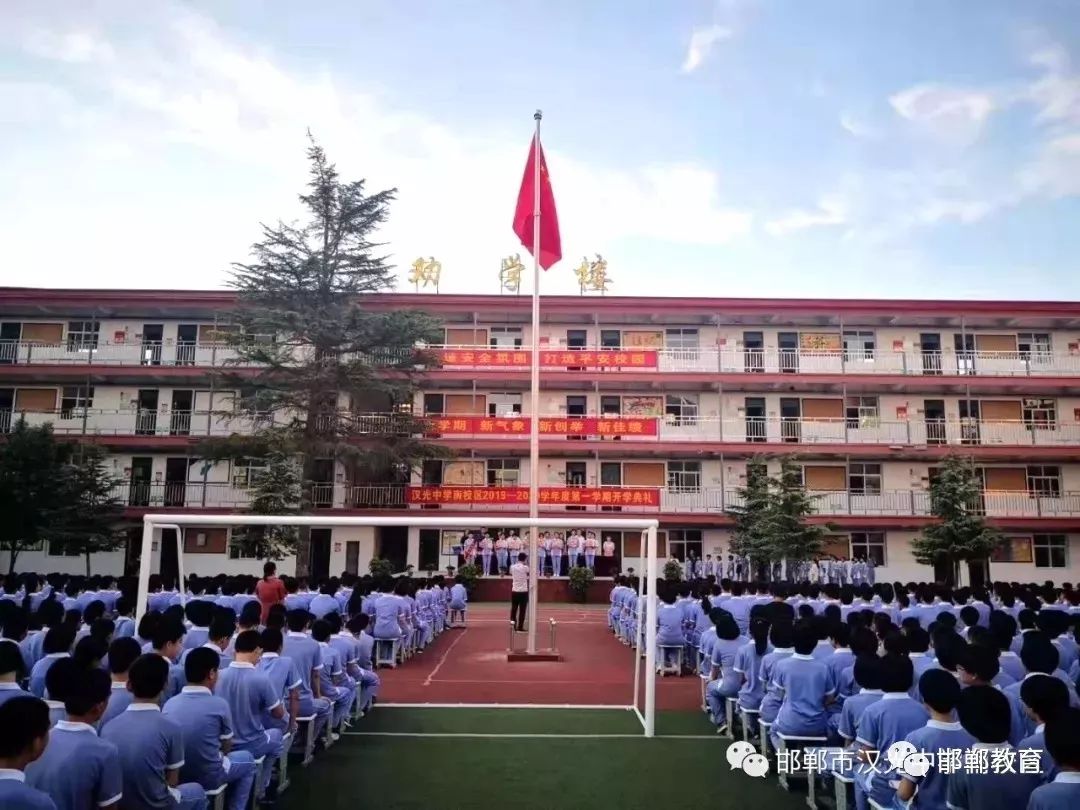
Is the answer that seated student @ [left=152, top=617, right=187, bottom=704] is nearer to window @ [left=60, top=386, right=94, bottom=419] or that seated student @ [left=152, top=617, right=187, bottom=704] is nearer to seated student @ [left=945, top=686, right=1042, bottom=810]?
seated student @ [left=945, top=686, right=1042, bottom=810]

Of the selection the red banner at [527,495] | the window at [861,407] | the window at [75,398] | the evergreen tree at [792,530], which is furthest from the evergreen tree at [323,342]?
the window at [861,407]

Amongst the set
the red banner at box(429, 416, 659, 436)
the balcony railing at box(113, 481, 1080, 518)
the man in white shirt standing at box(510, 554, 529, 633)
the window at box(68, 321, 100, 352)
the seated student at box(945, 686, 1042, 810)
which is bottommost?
the man in white shirt standing at box(510, 554, 529, 633)

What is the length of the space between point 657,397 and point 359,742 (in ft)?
75.4

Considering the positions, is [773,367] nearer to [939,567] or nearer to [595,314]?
[595,314]

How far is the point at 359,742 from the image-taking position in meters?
8.26

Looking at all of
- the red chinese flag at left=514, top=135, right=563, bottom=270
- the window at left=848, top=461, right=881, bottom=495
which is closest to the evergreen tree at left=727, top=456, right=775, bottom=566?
the window at left=848, top=461, right=881, bottom=495

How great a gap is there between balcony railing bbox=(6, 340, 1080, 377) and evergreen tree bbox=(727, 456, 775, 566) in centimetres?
485

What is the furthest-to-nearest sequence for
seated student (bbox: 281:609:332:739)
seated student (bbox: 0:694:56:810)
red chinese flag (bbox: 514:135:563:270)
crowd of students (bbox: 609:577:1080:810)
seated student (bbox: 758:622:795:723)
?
red chinese flag (bbox: 514:135:563:270) → seated student (bbox: 281:609:332:739) → seated student (bbox: 758:622:795:723) → crowd of students (bbox: 609:577:1080:810) → seated student (bbox: 0:694:56:810)

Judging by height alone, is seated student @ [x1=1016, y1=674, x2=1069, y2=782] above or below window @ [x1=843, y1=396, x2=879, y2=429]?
below

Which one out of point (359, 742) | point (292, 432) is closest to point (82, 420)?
point (292, 432)

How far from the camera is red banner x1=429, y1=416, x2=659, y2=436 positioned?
90.6 ft

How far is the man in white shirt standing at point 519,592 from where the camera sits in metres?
15.3

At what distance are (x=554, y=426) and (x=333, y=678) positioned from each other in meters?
20.1

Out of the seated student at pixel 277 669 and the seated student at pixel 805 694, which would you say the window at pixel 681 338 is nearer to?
the seated student at pixel 805 694
